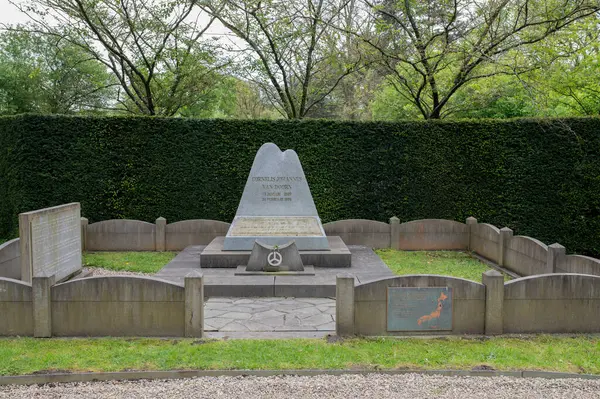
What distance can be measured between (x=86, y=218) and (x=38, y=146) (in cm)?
264

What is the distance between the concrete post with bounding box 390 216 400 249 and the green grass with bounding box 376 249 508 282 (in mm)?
230

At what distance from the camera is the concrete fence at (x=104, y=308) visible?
702 centimetres

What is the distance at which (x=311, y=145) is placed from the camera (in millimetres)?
15969

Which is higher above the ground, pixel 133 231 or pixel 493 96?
pixel 493 96

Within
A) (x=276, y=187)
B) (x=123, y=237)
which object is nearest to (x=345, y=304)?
(x=276, y=187)

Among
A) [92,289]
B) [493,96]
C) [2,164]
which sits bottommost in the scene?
[92,289]

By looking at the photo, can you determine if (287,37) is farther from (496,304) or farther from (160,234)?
(496,304)

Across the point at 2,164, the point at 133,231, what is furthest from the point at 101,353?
the point at 2,164

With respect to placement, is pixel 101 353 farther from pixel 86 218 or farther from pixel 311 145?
pixel 311 145

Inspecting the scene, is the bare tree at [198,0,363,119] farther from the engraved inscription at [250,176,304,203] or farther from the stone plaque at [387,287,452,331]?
the stone plaque at [387,287,452,331]

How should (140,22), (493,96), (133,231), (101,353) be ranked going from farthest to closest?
1. (493,96)
2. (140,22)
3. (133,231)
4. (101,353)

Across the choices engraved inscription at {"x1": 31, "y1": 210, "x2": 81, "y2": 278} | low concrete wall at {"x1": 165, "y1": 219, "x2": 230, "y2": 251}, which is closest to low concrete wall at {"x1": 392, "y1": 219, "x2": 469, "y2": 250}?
low concrete wall at {"x1": 165, "y1": 219, "x2": 230, "y2": 251}

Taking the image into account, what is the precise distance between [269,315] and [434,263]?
248 inches

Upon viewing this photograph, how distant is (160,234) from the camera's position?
14.7 metres
